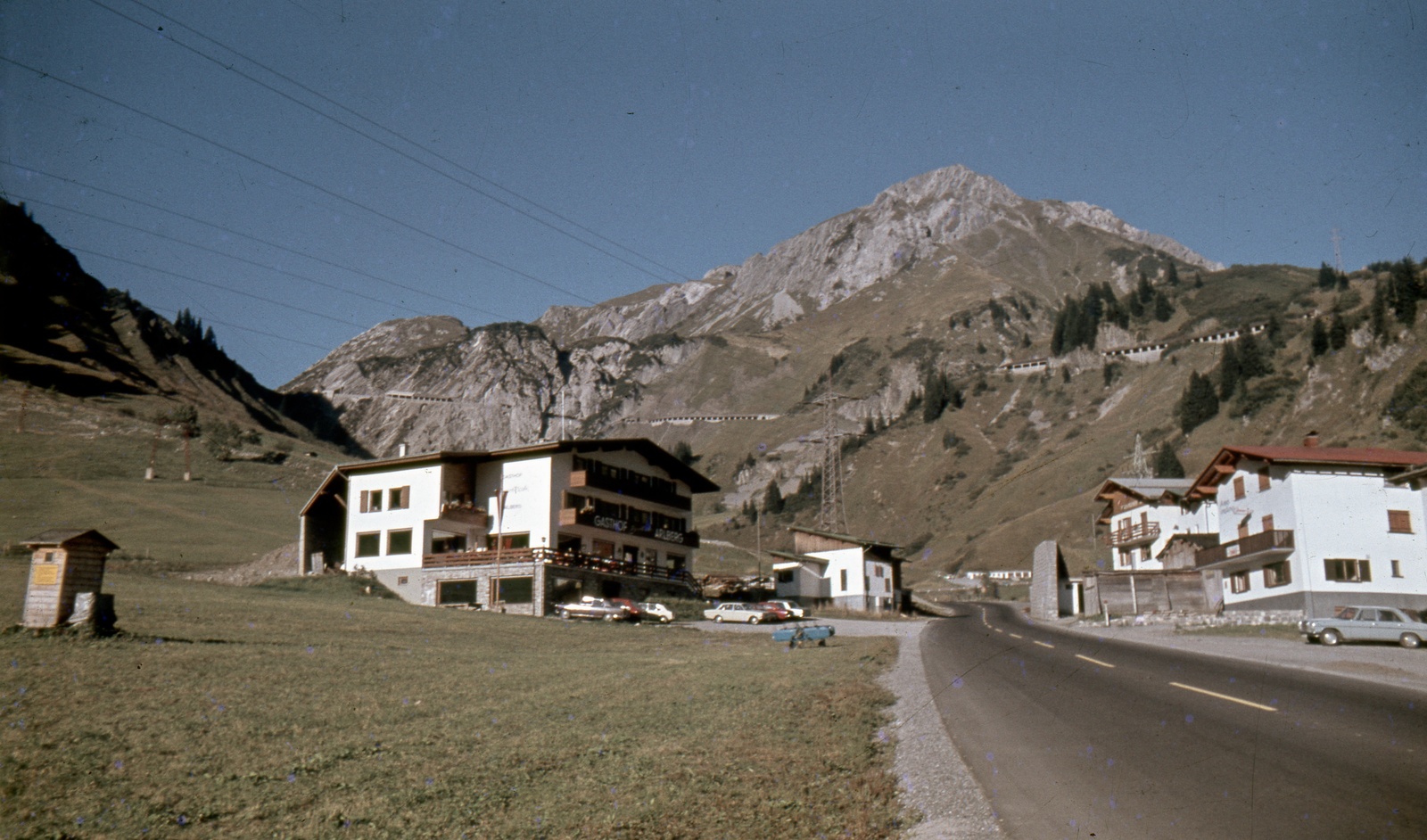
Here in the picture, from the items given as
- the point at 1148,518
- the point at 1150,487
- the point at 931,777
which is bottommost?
the point at 931,777

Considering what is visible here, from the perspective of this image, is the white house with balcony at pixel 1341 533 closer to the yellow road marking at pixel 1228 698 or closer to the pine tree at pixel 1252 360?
the yellow road marking at pixel 1228 698

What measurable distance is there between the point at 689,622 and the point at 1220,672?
35282 mm

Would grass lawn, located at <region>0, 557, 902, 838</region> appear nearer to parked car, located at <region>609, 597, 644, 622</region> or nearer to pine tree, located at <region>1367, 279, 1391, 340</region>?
parked car, located at <region>609, 597, 644, 622</region>

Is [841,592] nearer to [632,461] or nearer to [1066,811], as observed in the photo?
[632,461]

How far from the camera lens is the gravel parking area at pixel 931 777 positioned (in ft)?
32.9

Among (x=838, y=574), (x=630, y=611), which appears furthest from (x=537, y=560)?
(x=838, y=574)

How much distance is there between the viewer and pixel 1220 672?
74.1 feet

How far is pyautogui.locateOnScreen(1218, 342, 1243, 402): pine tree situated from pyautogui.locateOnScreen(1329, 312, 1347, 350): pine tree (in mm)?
15754

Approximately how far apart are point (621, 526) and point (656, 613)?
13657 mm

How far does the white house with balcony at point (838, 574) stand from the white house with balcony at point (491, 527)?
17874mm

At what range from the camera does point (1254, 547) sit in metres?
61.6

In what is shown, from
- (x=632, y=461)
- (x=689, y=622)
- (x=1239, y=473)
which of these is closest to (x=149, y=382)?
(x=632, y=461)

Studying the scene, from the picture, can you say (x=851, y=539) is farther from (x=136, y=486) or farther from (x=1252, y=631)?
(x=136, y=486)

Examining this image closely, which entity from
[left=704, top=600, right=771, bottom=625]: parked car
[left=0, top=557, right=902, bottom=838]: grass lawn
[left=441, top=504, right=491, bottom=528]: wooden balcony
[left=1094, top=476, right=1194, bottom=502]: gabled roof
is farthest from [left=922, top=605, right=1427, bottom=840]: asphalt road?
[left=1094, top=476, right=1194, bottom=502]: gabled roof
